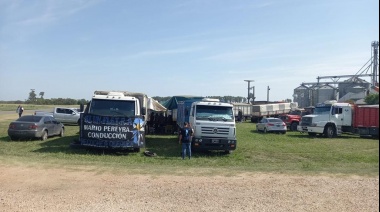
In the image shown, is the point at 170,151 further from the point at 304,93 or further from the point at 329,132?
the point at 329,132

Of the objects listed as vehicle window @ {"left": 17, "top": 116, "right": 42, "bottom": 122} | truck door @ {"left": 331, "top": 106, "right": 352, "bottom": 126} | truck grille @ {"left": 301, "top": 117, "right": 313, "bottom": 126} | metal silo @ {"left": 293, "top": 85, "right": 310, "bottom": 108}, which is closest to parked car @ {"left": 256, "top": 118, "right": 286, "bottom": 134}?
truck grille @ {"left": 301, "top": 117, "right": 313, "bottom": 126}

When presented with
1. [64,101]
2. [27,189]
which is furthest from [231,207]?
[64,101]

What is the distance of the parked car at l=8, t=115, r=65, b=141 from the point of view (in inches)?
776

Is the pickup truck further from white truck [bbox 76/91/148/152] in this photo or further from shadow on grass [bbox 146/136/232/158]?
white truck [bbox 76/91/148/152]

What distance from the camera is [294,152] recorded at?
1786 centimetres

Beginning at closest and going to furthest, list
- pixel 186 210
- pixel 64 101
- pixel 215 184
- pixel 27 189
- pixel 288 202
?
pixel 186 210 < pixel 288 202 < pixel 27 189 < pixel 215 184 < pixel 64 101

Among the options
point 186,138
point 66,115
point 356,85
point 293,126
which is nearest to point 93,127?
point 186,138

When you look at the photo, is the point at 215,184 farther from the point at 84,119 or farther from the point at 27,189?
the point at 84,119

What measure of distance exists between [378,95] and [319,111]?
27.4m

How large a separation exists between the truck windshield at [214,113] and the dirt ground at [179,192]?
640cm

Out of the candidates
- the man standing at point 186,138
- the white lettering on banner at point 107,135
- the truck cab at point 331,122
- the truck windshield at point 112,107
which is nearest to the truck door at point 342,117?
the truck cab at point 331,122

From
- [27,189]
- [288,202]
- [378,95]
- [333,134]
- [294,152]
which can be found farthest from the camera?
[333,134]

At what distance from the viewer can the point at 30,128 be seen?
19859 millimetres

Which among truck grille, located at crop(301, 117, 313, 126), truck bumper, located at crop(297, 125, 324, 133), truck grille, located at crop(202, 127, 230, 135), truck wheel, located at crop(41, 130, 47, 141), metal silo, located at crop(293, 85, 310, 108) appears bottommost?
truck wheel, located at crop(41, 130, 47, 141)
